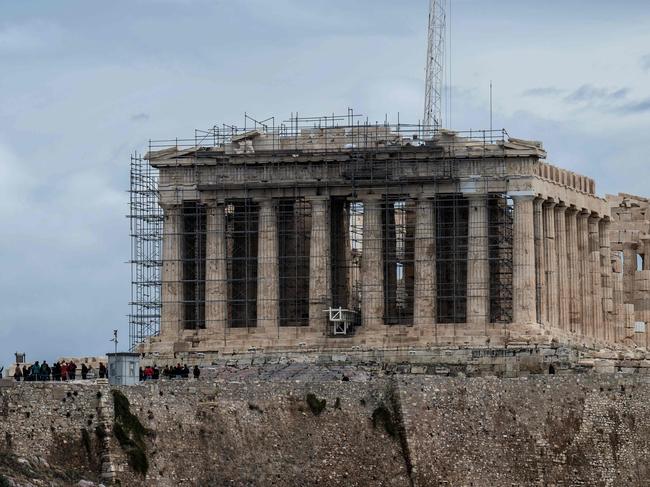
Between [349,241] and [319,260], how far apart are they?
4.18 metres

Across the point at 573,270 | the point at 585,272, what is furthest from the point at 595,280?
the point at 573,270

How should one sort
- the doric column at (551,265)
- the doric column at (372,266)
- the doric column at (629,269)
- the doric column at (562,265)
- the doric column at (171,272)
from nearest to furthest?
the doric column at (372,266), the doric column at (171,272), the doric column at (551,265), the doric column at (562,265), the doric column at (629,269)

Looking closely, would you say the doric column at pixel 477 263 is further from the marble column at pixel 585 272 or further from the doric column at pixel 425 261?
the marble column at pixel 585 272

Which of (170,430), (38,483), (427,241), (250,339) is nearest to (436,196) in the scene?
(427,241)

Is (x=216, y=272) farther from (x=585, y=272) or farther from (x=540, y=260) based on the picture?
(x=585, y=272)

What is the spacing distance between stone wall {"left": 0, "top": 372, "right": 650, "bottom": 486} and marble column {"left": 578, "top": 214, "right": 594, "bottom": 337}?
1080 inches

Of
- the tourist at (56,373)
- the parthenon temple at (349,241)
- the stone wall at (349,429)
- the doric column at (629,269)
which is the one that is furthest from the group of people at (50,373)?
the doric column at (629,269)

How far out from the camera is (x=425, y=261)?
13800cm

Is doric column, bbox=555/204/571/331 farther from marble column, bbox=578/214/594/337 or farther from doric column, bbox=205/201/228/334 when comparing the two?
doric column, bbox=205/201/228/334

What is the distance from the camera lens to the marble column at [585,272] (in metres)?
146

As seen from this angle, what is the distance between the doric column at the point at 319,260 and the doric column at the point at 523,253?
31.2 ft

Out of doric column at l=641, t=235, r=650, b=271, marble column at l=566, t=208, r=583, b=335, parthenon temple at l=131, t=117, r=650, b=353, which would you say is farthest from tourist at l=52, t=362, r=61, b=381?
doric column at l=641, t=235, r=650, b=271

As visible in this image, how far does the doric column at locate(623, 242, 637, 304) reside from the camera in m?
158

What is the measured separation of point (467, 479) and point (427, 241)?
28.7 meters
